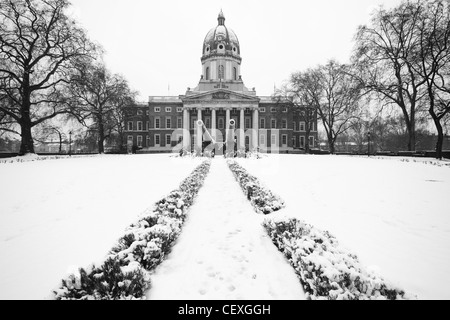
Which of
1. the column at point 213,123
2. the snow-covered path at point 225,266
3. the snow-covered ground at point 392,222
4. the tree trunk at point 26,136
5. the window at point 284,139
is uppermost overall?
the column at point 213,123

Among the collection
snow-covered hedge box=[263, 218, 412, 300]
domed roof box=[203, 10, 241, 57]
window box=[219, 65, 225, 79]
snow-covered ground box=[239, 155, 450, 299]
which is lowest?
snow-covered ground box=[239, 155, 450, 299]

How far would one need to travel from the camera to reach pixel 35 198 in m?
7.39

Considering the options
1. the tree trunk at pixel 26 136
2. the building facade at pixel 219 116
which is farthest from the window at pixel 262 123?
the tree trunk at pixel 26 136

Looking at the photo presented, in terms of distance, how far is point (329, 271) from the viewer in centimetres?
257

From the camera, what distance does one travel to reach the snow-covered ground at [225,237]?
3000 mm

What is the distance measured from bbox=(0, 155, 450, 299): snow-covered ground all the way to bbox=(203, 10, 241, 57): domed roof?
178ft

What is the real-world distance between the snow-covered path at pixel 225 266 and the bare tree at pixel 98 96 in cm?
2549

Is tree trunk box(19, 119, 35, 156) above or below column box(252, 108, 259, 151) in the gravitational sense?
below

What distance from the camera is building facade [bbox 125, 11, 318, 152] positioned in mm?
49750

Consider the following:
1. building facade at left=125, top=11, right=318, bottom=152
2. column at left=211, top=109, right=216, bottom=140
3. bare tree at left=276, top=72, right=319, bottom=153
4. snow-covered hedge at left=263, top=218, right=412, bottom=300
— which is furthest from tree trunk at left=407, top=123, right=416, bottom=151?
column at left=211, top=109, right=216, bottom=140

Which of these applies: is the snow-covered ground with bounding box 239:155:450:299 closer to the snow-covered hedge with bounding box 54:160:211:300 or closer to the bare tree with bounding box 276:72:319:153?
the snow-covered hedge with bounding box 54:160:211:300

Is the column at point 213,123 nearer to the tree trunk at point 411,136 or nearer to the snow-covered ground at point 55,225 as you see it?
the tree trunk at point 411,136

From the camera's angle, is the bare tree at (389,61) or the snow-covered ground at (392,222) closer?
the snow-covered ground at (392,222)

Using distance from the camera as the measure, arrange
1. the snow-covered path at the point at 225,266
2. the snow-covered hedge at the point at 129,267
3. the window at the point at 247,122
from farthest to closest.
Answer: the window at the point at 247,122 → the snow-covered path at the point at 225,266 → the snow-covered hedge at the point at 129,267
